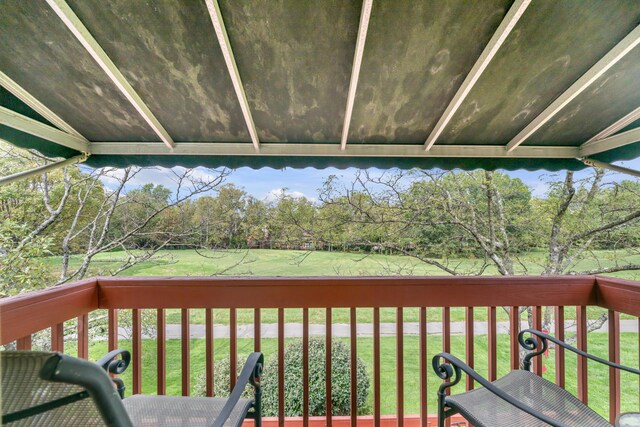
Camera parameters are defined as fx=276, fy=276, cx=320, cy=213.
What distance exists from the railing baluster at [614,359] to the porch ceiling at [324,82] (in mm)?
1338

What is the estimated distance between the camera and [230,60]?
1.63m

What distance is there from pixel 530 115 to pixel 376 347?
2025mm

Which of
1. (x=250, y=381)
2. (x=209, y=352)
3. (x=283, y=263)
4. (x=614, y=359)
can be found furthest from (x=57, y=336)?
(x=283, y=263)

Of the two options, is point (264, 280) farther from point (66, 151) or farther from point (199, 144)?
point (66, 151)

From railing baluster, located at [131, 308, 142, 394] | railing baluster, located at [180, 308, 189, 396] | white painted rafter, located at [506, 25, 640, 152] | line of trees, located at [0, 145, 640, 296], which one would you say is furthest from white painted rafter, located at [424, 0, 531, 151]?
line of trees, located at [0, 145, 640, 296]

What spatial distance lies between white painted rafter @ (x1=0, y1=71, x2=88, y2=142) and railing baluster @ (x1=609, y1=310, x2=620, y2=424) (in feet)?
13.0

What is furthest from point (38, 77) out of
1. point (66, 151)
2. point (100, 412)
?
point (100, 412)

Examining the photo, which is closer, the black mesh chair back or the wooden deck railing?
the black mesh chair back

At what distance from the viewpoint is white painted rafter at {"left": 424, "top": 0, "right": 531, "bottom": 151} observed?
140cm

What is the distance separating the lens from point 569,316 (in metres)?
4.21

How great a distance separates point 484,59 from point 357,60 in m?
0.75

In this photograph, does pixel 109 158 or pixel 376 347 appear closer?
pixel 376 347

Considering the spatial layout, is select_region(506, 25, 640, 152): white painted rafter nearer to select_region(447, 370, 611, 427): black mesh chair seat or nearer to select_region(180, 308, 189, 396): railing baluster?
select_region(447, 370, 611, 427): black mesh chair seat

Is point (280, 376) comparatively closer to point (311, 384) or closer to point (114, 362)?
point (114, 362)
